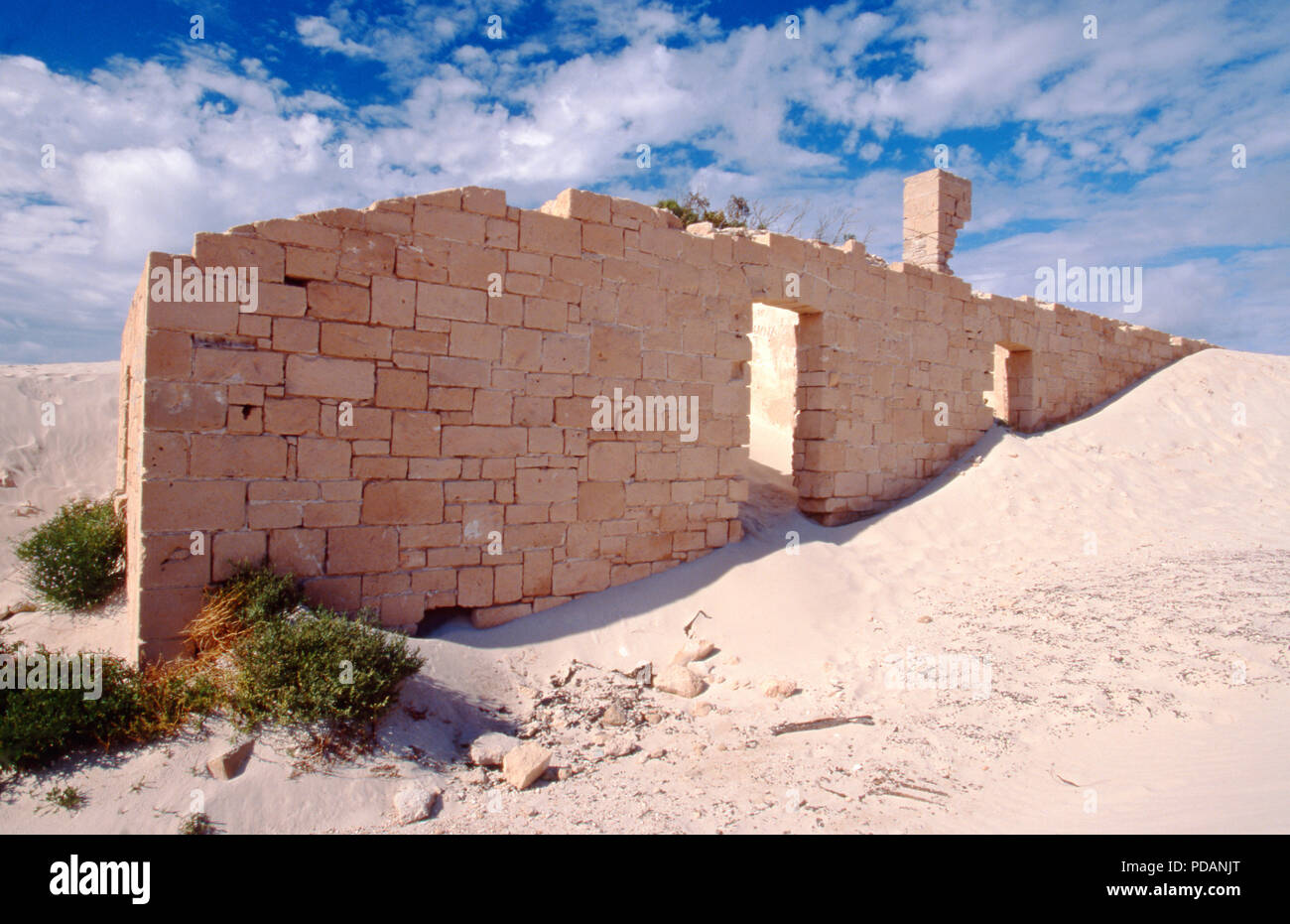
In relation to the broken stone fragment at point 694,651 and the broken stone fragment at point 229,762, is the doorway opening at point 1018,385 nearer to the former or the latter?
the broken stone fragment at point 694,651

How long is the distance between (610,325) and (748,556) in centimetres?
280

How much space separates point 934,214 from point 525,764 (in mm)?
11437

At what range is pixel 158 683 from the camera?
4.76 meters

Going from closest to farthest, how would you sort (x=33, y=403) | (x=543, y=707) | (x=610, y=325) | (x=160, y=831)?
(x=160, y=831), (x=543, y=707), (x=610, y=325), (x=33, y=403)

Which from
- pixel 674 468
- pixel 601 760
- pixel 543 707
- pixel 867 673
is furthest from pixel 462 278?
pixel 867 673

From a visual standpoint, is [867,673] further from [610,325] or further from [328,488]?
[328,488]

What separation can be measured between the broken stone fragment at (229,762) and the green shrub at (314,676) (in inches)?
7.7

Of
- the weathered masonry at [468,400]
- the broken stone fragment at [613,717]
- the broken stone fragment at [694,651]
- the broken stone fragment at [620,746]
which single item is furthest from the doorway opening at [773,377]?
the broken stone fragment at [620,746]

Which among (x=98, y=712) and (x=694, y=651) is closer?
(x=98, y=712)

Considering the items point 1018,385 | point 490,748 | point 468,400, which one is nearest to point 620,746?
point 490,748

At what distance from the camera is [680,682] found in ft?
20.1

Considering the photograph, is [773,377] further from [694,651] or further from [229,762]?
[229,762]

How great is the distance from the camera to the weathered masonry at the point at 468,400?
5500 mm

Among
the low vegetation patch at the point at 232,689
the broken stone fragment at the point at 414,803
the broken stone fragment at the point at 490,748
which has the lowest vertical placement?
the broken stone fragment at the point at 414,803
